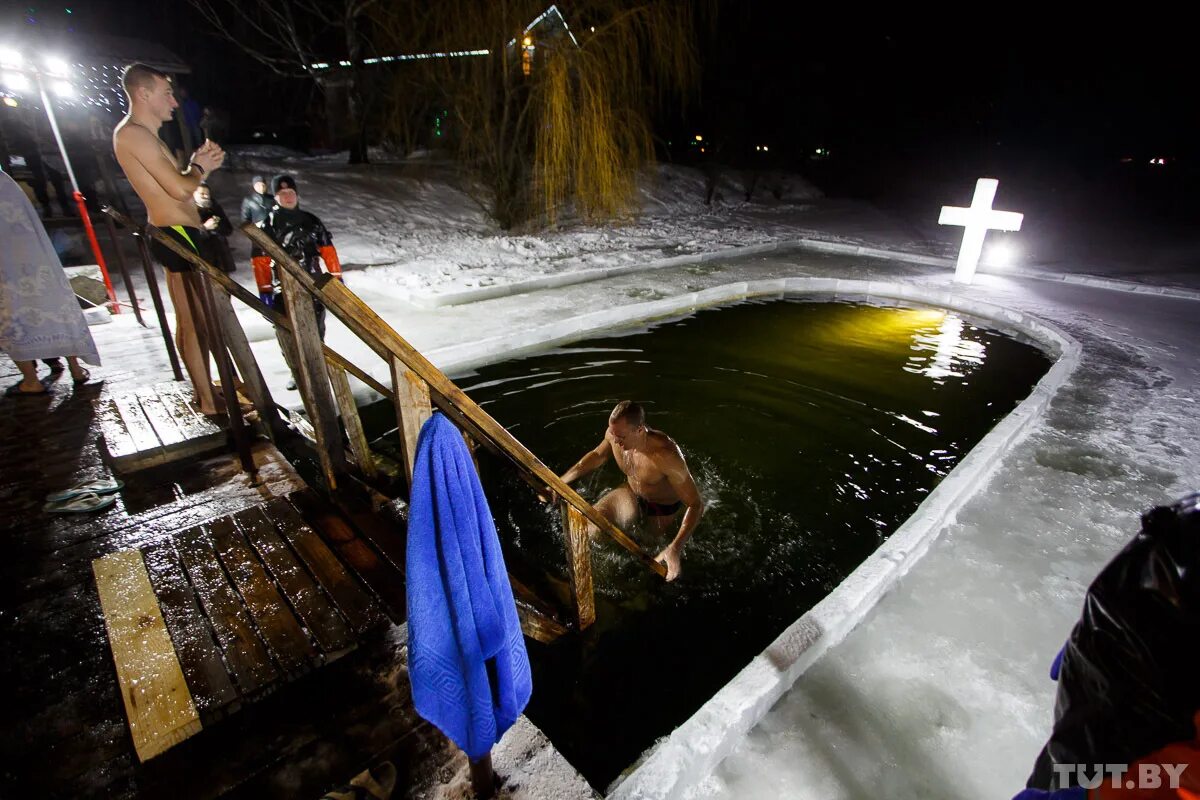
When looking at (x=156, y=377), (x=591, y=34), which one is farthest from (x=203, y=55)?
(x=156, y=377)

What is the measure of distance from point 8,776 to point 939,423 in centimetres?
718

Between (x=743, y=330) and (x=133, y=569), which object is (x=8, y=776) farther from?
(x=743, y=330)

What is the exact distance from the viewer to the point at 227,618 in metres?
2.36

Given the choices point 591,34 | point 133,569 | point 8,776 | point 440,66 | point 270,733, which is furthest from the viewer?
point 440,66

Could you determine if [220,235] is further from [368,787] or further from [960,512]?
[960,512]

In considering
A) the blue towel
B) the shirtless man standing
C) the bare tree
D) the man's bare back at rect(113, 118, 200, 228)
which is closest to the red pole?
the shirtless man standing

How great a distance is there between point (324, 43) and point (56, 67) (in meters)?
14.6

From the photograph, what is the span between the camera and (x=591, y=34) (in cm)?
1162

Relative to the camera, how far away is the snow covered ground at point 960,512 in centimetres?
215

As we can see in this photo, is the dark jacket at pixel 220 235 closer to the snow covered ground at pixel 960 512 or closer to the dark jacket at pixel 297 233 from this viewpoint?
the dark jacket at pixel 297 233

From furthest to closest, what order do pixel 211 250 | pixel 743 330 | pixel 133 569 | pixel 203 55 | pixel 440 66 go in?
1. pixel 203 55
2. pixel 440 66
3. pixel 743 330
4. pixel 211 250
5. pixel 133 569

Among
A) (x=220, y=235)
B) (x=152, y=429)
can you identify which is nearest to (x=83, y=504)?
(x=152, y=429)

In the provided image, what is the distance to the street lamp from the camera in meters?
7.15

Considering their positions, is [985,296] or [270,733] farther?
[985,296]
